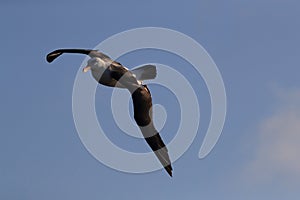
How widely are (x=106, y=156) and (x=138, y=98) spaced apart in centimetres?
394

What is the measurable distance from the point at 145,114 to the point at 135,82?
1.92 metres

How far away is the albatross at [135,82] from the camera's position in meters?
23.4

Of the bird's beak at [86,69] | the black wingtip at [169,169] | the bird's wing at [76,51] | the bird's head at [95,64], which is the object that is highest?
the bird's wing at [76,51]

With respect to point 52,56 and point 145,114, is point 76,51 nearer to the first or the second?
point 52,56

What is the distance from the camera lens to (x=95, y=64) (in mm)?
23453

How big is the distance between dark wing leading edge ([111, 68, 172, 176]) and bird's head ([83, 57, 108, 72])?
746 mm

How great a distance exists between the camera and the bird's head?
23.3 metres

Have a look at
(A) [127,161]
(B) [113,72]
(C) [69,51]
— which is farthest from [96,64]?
(A) [127,161]

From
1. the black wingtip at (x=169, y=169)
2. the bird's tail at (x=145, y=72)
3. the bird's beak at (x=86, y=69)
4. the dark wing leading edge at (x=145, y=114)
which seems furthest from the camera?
the bird's tail at (x=145, y=72)

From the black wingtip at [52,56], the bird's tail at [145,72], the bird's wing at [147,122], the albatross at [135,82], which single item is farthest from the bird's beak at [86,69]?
the black wingtip at [52,56]

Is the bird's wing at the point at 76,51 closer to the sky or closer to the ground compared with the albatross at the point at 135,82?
closer to the sky

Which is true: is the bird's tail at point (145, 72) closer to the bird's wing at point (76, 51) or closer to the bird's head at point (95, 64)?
the bird's wing at point (76, 51)

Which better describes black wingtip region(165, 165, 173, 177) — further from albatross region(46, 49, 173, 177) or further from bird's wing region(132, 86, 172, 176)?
bird's wing region(132, 86, 172, 176)

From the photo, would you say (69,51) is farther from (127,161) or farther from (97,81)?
(127,161)
